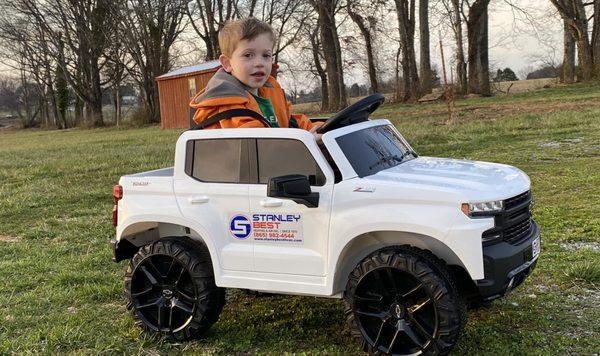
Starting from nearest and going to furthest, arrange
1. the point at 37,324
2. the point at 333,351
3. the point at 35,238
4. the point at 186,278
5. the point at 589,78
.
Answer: the point at 333,351 → the point at 186,278 → the point at 37,324 → the point at 35,238 → the point at 589,78

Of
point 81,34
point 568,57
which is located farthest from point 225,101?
point 81,34

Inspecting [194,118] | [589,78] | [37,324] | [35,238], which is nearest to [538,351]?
[194,118]

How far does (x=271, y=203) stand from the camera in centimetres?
389

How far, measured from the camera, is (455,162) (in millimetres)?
4387

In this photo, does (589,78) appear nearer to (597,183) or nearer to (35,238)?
(597,183)

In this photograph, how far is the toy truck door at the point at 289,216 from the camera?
12.5 feet

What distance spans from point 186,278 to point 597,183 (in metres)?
6.97

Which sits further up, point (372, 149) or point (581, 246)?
point (372, 149)

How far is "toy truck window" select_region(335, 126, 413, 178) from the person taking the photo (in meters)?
3.97

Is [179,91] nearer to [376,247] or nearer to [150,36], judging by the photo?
[150,36]

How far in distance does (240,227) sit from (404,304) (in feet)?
4.09

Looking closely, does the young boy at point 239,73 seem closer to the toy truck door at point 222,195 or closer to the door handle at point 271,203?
the toy truck door at point 222,195

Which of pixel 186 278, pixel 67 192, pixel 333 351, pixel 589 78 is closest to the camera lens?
pixel 333 351

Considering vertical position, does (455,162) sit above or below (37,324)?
above
